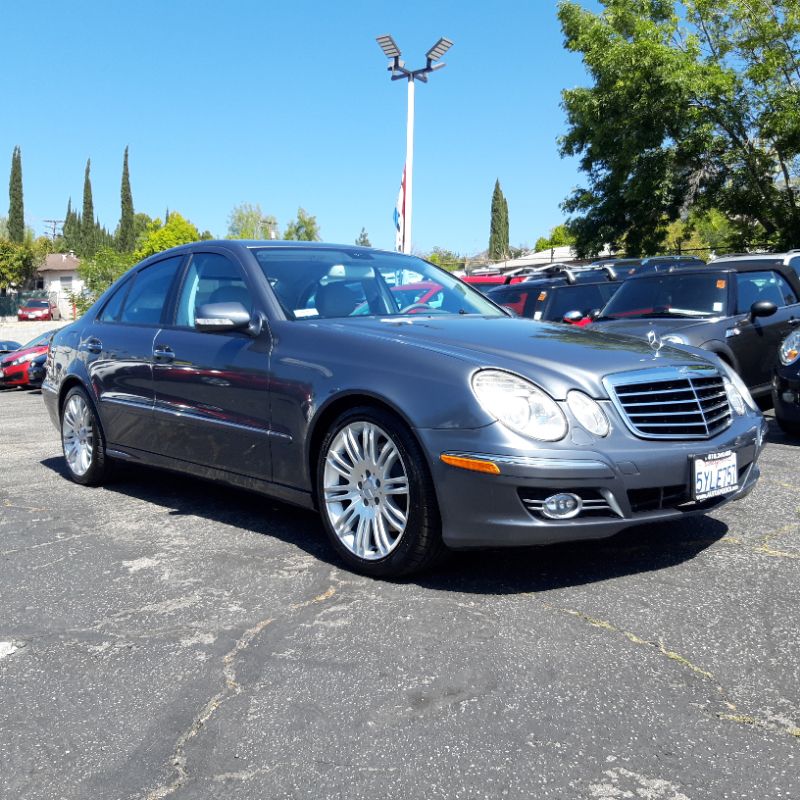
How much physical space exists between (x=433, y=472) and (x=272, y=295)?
1.52 metres

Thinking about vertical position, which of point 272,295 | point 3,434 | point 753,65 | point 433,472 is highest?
point 753,65

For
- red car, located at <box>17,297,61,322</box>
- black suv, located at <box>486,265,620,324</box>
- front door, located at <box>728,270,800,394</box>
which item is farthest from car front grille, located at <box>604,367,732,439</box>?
red car, located at <box>17,297,61,322</box>

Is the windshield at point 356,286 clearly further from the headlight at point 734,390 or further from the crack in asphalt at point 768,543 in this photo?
the crack in asphalt at point 768,543

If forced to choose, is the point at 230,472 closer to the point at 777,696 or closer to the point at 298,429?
the point at 298,429

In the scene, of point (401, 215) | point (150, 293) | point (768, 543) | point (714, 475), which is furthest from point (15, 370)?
point (714, 475)

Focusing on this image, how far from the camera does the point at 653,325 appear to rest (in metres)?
8.14

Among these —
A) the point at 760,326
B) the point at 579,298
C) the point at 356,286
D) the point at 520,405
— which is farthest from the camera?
the point at 579,298

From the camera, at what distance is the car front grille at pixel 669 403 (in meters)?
3.81

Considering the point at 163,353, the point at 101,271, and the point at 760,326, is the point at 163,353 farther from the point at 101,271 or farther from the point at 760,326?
the point at 101,271

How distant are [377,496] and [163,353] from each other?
187cm

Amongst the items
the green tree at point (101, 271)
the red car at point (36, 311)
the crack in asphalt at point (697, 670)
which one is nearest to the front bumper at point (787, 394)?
the crack in asphalt at point (697, 670)

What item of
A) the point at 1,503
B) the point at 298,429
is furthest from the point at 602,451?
the point at 1,503

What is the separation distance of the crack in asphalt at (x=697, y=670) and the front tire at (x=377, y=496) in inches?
22.0

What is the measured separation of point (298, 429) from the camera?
4.32 meters
